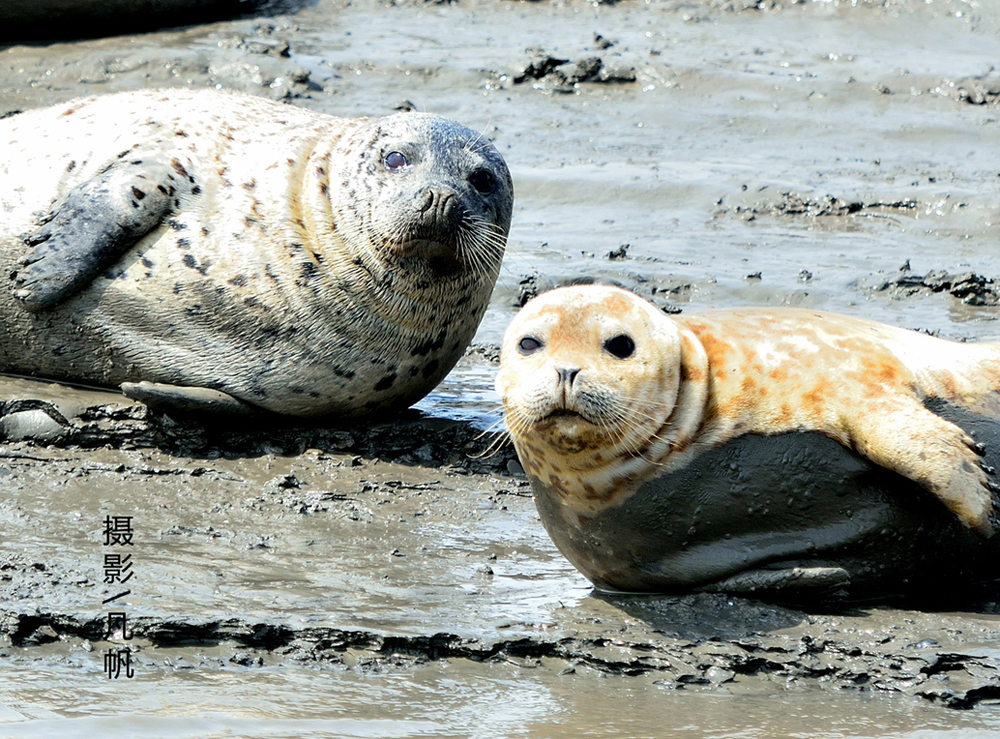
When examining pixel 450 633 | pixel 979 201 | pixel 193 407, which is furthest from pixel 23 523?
pixel 979 201

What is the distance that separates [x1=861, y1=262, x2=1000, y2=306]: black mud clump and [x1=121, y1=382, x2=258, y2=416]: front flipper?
3.44 metres

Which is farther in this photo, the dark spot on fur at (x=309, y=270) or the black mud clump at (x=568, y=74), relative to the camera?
the black mud clump at (x=568, y=74)

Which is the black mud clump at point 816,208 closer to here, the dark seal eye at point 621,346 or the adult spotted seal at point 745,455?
the adult spotted seal at point 745,455

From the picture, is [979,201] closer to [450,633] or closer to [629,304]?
[629,304]

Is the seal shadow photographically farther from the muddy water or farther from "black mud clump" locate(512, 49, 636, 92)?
"black mud clump" locate(512, 49, 636, 92)

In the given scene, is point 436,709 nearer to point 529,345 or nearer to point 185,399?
point 529,345

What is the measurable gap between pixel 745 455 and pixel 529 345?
2.20ft

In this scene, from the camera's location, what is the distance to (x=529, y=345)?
13.6 ft

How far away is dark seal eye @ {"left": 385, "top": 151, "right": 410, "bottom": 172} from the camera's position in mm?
6039

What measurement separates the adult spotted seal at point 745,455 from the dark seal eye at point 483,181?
1762 mm

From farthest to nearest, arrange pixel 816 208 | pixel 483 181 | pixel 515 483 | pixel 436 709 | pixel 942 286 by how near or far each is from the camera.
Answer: pixel 816 208, pixel 942 286, pixel 483 181, pixel 515 483, pixel 436 709

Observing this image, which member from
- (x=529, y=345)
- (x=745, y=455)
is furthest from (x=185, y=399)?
(x=745, y=455)

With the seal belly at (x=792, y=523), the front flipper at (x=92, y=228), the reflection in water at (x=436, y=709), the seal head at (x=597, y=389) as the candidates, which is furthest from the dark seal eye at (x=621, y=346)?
the front flipper at (x=92, y=228)

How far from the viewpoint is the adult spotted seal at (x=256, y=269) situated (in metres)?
6.06
